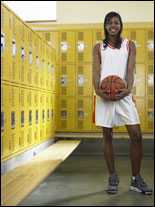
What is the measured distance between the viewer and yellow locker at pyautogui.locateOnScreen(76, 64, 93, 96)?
5.57 meters

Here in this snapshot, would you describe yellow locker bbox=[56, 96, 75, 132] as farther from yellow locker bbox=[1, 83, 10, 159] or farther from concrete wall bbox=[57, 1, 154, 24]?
yellow locker bbox=[1, 83, 10, 159]

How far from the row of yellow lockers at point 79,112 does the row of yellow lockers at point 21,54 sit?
Answer: 84 cm

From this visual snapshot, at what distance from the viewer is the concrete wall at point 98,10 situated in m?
6.02

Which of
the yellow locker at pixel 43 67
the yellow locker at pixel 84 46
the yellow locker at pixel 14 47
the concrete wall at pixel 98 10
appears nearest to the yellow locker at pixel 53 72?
the yellow locker at pixel 84 46

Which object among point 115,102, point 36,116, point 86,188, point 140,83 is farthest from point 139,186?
point 140,83

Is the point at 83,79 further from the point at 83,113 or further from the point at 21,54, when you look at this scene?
the point at 21,54

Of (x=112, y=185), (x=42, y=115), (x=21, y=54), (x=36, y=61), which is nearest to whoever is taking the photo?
(x=112, y=185)

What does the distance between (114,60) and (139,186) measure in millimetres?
942

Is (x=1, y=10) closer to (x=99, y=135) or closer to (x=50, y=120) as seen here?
(x=50, y=120)

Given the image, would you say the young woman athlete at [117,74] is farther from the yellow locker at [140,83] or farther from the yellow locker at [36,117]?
the yellow locker at [140,83]

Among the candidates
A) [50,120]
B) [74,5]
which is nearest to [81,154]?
[50,120]

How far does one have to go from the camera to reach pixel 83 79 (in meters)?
5.59

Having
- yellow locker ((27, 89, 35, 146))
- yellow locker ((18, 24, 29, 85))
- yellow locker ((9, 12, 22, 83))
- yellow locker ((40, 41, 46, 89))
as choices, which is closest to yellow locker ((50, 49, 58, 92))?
yellow locker ((40, 41, 46, 89))

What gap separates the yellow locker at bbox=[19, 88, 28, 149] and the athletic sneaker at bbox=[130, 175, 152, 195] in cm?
111
